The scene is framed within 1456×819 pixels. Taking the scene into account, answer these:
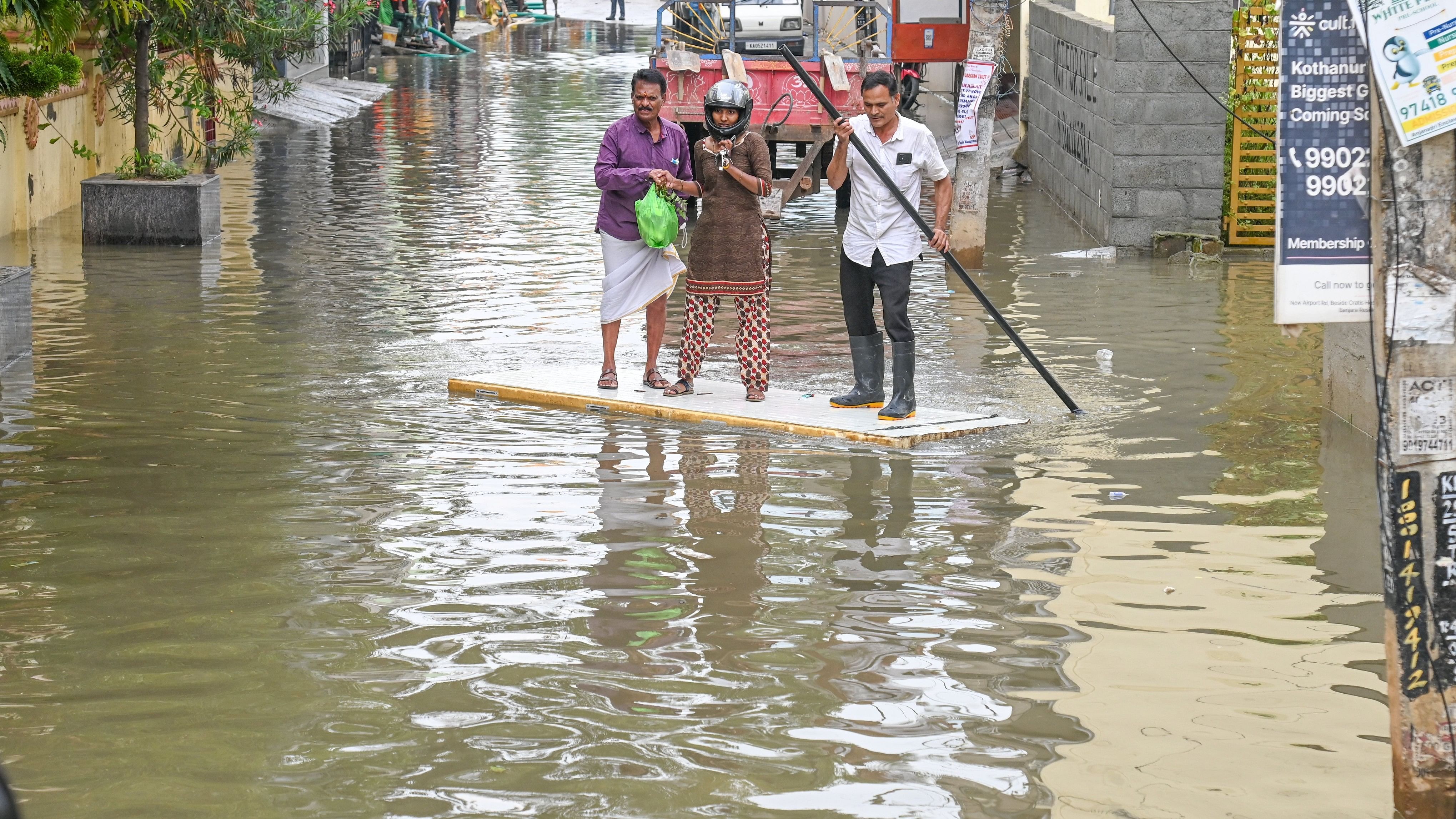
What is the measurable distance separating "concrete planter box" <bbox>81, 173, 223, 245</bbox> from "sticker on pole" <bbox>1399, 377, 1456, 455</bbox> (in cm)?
1291

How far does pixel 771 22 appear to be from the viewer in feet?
97.8

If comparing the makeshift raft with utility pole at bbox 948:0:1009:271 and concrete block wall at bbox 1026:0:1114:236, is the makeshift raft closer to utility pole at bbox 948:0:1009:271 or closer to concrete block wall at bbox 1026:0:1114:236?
utility pole at bbox 948:0:1009:271

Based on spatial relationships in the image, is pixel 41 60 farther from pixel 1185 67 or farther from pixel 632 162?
pixel 1185 67

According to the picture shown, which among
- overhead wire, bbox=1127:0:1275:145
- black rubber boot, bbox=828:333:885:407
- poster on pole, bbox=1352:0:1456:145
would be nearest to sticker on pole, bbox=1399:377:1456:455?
poster on pole, bbox=1352:0:1456:145

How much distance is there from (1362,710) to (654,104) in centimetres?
511

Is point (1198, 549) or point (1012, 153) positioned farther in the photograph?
point (1012, 153)

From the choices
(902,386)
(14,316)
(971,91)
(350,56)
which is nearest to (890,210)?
(902,386)

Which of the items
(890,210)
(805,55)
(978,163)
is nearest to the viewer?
(890,210)

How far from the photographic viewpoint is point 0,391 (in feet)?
32.0

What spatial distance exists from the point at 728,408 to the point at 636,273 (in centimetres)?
92

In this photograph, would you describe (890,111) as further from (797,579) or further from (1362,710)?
(1362,710)

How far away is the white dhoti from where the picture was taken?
975cm

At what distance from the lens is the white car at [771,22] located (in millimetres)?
29047

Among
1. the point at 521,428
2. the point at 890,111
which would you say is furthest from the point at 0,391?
the point at 890,111
